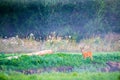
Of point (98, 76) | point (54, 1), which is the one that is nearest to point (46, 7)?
point (54, 1)

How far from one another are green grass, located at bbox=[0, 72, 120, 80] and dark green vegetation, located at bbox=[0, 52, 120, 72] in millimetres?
52

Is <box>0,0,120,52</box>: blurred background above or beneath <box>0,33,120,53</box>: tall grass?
above

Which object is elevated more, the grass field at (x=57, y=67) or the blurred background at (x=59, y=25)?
the blurred background at (x=59, y=25)

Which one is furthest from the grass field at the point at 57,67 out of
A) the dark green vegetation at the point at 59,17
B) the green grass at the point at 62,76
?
the dark green vegetation at the point at 59,17

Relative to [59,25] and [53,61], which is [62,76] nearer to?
[53,61]

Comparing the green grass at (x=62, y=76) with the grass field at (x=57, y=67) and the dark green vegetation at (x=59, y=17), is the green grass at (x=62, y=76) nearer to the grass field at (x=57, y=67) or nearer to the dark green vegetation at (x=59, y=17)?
the grass field at (x=57, y=67)

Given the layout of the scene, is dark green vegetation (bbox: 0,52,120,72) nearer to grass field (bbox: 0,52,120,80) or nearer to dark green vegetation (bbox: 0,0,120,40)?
grass field (bbox: 0,52,120,80)

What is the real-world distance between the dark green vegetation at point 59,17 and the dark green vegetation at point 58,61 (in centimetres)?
19

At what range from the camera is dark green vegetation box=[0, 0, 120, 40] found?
3064 millimetres

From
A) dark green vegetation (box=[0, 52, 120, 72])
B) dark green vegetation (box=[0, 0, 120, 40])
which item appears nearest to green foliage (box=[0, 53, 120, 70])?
dark green vegetation (box=[0, 52, 120, 72])

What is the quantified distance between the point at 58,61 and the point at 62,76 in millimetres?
136

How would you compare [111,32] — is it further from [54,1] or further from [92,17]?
[54,1]

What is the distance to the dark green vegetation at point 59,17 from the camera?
306cm

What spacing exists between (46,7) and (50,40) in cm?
29
